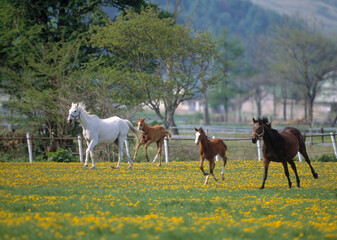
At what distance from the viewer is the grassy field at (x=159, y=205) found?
8.45 metres

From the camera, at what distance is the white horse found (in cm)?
1939

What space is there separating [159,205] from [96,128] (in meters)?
8.88

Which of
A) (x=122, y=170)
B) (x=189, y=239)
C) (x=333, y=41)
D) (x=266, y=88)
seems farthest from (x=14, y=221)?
(x=266, y=88)

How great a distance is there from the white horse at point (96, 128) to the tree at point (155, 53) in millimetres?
13080

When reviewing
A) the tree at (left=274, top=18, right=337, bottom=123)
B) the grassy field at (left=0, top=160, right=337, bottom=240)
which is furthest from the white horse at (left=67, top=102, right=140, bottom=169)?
the tree at (left=274, top=18, right=337, bottom=123)

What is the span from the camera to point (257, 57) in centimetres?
11581

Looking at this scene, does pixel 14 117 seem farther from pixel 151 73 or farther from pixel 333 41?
pixel 333 41

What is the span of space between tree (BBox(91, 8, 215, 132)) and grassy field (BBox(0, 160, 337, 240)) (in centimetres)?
1654

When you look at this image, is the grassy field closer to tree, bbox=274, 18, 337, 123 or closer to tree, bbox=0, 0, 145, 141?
tree, bbox=0, 0, 145, 141

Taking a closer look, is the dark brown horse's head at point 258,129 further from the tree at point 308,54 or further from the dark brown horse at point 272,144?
the tree at point 308,54

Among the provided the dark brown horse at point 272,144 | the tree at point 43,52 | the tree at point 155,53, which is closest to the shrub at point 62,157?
the tree at point 43,52

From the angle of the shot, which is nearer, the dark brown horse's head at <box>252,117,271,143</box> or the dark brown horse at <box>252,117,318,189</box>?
the dark brown horse's head at <box>252,117,271,143</box>

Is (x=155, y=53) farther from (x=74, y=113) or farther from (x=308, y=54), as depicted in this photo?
(x=308, y=54)

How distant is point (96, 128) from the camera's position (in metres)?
19.9
